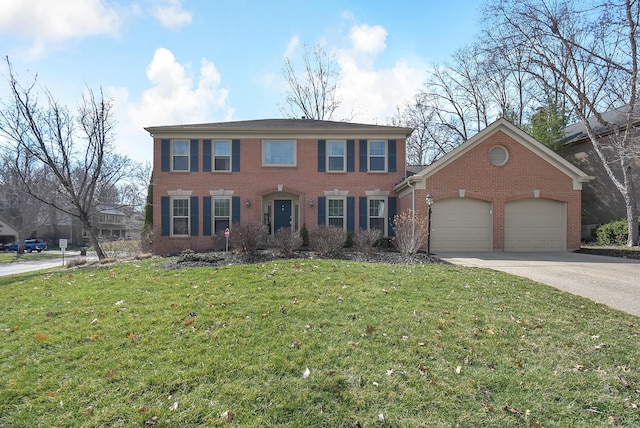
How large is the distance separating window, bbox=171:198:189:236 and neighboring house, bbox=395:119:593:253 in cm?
1006

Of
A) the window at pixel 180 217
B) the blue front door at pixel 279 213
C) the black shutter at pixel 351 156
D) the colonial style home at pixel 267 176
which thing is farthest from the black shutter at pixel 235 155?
the black shutter at pixel 351 156

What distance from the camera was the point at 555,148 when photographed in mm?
20000

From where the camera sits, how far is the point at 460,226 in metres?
13.5

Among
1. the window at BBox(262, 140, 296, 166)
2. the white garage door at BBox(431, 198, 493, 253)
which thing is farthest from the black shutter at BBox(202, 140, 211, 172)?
the white garage door at BBox(431, 198, 493, 253)

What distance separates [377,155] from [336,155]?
1.93 metres

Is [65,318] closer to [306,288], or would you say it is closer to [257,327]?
[257,327]

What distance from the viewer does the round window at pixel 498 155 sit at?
13.5 m

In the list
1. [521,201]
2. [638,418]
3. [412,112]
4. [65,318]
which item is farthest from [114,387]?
[412,112]

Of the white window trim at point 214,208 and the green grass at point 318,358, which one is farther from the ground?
the white window trim at point 214,208

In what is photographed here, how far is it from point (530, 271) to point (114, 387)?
908 cm

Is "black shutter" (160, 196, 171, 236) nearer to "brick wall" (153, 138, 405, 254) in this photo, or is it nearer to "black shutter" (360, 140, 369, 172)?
"brick wall" (153, 138, 405, 254)

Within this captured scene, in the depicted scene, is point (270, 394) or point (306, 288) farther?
point (306, 288)

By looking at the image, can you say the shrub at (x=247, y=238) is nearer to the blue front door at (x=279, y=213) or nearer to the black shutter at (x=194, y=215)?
the blue front door at (x=279, y=213)

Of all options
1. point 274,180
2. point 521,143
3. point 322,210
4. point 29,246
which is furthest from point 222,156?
point 29,246
